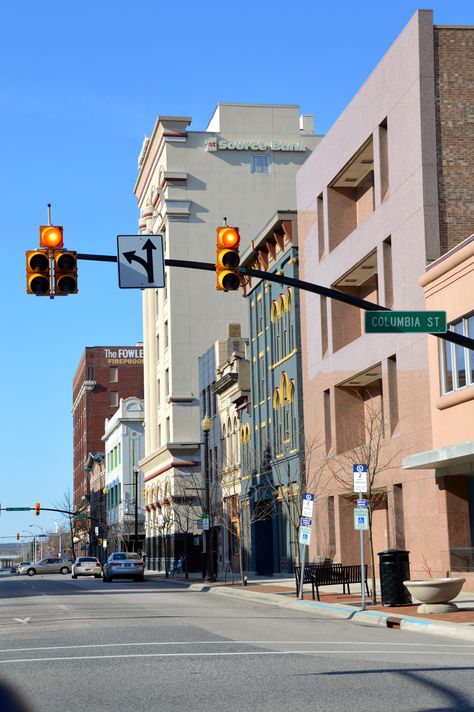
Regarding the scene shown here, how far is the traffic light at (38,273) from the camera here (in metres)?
16.6

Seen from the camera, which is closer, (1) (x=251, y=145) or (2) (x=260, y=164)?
(1) (x=251, y=145)

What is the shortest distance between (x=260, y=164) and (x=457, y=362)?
48165 millimetres

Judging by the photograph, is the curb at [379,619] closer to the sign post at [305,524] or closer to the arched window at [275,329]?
the sign post at [305,524]

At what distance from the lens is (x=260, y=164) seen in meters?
76.4

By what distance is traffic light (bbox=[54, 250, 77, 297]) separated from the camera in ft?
54.8

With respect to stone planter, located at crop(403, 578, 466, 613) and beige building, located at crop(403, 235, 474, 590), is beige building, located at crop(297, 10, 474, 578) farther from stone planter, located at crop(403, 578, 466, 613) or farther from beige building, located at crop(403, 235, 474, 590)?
stone planter, located at crop(403, 578, 466, 613)

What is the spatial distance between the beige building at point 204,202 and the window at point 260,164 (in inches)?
2.7

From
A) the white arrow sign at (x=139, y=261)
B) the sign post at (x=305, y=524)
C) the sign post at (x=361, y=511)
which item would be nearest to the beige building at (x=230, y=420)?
the sign post at (x=305, y=524)

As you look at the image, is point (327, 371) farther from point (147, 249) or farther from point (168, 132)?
point (168, 132)

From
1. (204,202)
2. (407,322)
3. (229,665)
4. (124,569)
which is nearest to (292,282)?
(407,322)

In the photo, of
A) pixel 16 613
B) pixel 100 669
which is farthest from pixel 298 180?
pixel 100 669

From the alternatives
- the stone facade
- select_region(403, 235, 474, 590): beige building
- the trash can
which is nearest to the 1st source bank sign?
the stone facade

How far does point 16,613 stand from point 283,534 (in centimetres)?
2424

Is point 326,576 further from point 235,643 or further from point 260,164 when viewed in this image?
point 260,164
